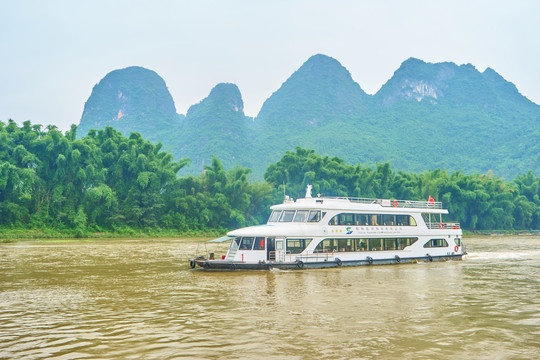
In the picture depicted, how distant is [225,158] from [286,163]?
70.1m

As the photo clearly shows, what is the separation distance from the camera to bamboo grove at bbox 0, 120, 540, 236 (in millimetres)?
50188

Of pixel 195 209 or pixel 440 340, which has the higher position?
pixel 195 209

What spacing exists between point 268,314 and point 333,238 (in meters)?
11.0

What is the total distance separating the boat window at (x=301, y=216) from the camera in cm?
2358

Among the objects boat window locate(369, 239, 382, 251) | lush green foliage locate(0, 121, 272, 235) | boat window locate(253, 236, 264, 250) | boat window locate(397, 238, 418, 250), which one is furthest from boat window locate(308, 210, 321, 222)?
lush green foliage locate(0, 121, 272, 235)

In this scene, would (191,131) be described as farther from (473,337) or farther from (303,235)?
(473,337)

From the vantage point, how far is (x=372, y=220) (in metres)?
25.7

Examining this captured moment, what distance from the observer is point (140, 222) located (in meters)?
56.0

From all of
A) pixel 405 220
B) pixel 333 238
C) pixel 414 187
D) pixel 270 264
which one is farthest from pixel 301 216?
pixel 414 187

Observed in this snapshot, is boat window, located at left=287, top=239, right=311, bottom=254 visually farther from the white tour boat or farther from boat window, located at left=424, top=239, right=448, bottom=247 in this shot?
boat window, located at left=424, top=239, right=448, bottom=247

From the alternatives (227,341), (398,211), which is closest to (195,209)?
(398,211)

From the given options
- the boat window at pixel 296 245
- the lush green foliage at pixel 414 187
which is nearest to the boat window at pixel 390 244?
the boat window at pixel 296 245

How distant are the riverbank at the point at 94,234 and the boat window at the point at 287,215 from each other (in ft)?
98.2

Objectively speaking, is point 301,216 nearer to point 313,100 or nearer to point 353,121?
point 353,121
